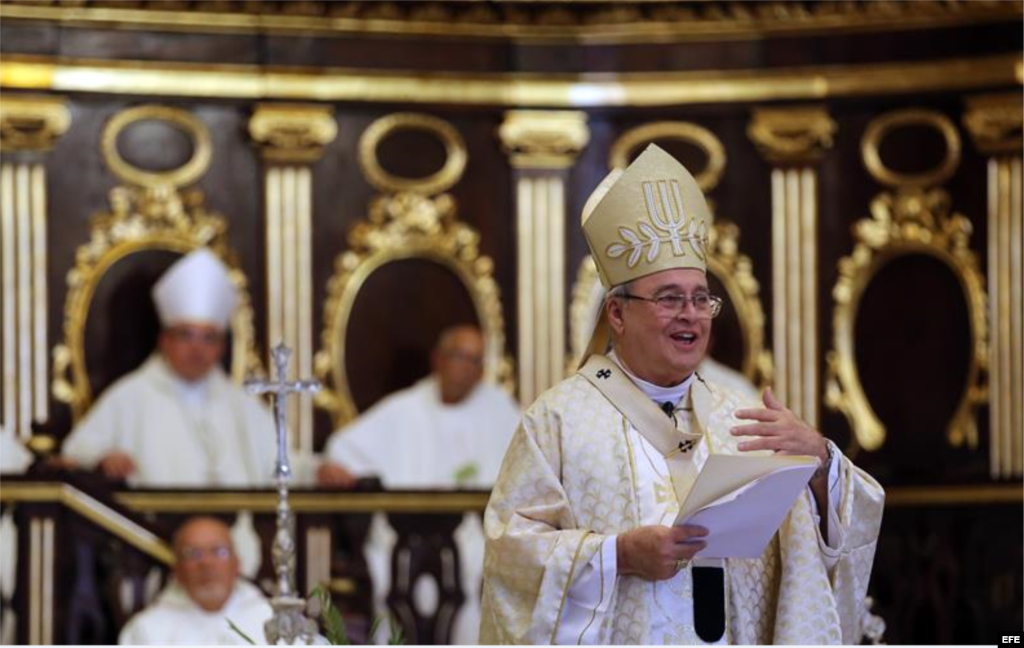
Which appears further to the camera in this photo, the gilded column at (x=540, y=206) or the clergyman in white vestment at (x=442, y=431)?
the gilded column at (x=540, y=206)

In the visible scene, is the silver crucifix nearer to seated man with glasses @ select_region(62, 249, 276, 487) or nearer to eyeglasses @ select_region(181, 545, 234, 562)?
eyeglasses @ select_region(181, 545, 234, 562)

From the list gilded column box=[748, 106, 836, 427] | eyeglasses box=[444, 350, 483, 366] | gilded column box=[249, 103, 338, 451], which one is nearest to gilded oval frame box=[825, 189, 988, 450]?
gilded column box=[748, 106, 836, 427]

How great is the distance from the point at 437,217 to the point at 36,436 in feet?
9.97

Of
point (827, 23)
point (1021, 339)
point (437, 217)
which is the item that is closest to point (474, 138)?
point (437, 217)

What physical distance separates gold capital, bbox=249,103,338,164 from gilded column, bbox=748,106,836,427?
6.75ft

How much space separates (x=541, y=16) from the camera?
1421 cm

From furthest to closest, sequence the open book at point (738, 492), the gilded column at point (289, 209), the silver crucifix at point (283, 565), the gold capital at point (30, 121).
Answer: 1. the gilded column at point (289, 209)
2. the gold capital at point (30, 121)
3. the silver crucifix at point (283, 565)
4. the open book at point (738, 492)

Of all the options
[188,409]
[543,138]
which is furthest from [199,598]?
[543,138]

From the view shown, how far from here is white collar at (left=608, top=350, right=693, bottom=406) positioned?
7.05 m

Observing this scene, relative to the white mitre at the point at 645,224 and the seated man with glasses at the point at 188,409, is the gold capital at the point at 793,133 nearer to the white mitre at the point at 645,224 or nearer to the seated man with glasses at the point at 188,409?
the seated man with glasses at the point at 188,409

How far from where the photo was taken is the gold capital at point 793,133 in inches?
553

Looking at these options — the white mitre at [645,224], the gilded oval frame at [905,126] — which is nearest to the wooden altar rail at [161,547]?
the gilded oval frame at [905,126]

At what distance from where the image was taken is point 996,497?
38.9 ft

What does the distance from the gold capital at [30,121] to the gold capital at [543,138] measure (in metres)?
2.12
